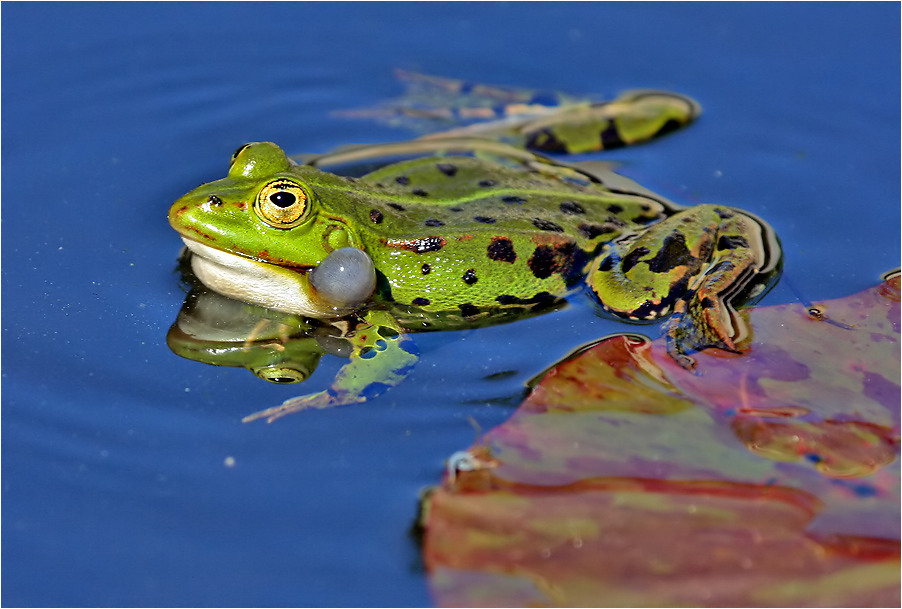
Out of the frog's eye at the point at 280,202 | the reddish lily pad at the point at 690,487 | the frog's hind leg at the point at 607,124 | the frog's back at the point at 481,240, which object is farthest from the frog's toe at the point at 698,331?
the frog's eye at the point at 280,202

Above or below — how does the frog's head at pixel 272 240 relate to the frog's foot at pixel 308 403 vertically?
above

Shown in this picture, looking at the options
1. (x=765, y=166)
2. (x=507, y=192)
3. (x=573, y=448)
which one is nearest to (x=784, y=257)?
(x=765, y=166)

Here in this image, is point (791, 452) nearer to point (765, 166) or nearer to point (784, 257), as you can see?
point (784, 257)

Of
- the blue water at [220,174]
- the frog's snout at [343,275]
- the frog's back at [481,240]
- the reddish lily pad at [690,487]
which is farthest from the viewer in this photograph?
the frog's back at [481,240]

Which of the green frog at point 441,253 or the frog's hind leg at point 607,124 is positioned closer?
the green frog at point 441,253

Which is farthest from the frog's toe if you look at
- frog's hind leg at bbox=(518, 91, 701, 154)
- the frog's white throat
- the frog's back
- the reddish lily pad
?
frog's hind leg at bbox=(518, 91, 701, 154)

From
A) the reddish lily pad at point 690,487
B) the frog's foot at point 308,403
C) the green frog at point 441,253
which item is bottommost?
the reddish lily pad at point 690,487

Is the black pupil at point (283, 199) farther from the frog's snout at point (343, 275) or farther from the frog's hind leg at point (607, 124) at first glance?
the frog's hind leg at point (607, 124)
